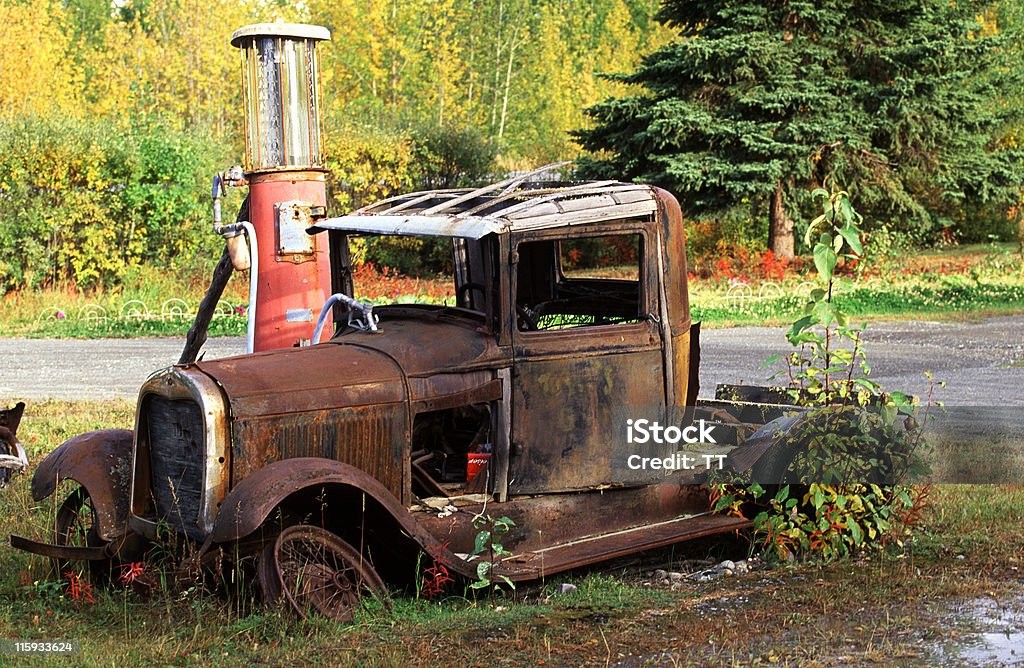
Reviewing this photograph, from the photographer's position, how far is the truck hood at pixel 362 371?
528 centimetres

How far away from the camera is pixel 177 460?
548 cm

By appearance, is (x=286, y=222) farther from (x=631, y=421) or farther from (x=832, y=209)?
(x=832, y=209)

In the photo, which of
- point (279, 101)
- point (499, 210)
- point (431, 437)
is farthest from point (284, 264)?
point (499, 210)

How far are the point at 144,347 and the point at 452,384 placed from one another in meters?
10.6

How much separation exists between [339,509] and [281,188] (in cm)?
259

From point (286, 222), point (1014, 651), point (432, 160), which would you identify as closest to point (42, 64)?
point (432, 160)

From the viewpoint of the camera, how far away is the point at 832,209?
6.36 meters

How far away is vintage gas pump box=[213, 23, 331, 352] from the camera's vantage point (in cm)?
730

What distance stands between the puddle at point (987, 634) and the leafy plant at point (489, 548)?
1950 mm

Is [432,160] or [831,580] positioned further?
[432,160]

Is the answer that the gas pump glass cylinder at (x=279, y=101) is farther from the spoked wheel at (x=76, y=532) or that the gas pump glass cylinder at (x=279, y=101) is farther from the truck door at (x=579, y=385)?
the spoked wheel at (x=76, y=532)

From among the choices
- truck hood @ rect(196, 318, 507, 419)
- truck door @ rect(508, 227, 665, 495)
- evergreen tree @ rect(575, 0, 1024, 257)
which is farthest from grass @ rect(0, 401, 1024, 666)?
evergreen tree @ rect(575, 0, 1024, 257)

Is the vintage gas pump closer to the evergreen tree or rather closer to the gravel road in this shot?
the gravel road

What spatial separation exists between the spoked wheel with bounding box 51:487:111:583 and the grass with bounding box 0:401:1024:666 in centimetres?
16
